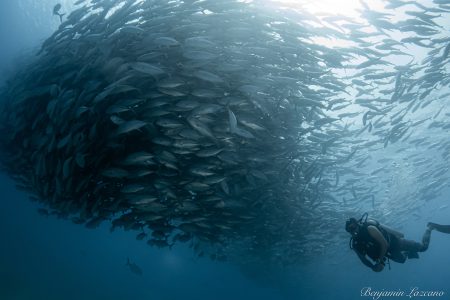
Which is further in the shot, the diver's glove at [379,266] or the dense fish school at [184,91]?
the diver's glove at [379,266]

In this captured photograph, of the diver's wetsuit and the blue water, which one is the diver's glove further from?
the blue water

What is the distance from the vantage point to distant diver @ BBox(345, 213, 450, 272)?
6.98 metres

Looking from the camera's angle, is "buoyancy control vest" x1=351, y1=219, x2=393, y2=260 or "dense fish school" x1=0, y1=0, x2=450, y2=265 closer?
"dense fish school" x1=0, y1=0, x2=450, y2=265

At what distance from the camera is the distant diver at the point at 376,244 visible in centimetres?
698

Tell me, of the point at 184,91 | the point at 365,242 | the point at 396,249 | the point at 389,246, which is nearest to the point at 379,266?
the point at 365,242

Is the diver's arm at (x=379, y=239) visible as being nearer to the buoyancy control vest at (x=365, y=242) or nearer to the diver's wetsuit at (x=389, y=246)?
the diver's wetsuit at (x=389, y=246)

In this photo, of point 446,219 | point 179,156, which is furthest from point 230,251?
point 446,219

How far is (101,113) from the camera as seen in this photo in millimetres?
7176

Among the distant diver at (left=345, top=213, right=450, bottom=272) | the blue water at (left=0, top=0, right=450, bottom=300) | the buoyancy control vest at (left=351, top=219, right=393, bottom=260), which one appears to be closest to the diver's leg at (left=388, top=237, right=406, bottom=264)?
the distant diver at (left=345, top=213, right=450, bottom=272)

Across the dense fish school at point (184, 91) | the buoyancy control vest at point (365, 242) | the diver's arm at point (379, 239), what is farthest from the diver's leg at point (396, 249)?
the dense fish school at point (184, 91)

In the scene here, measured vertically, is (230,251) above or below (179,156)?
below

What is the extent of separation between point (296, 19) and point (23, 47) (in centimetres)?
2343

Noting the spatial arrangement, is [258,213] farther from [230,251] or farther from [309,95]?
[230,251]

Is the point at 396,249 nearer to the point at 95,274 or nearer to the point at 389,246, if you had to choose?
the point at 389,246
